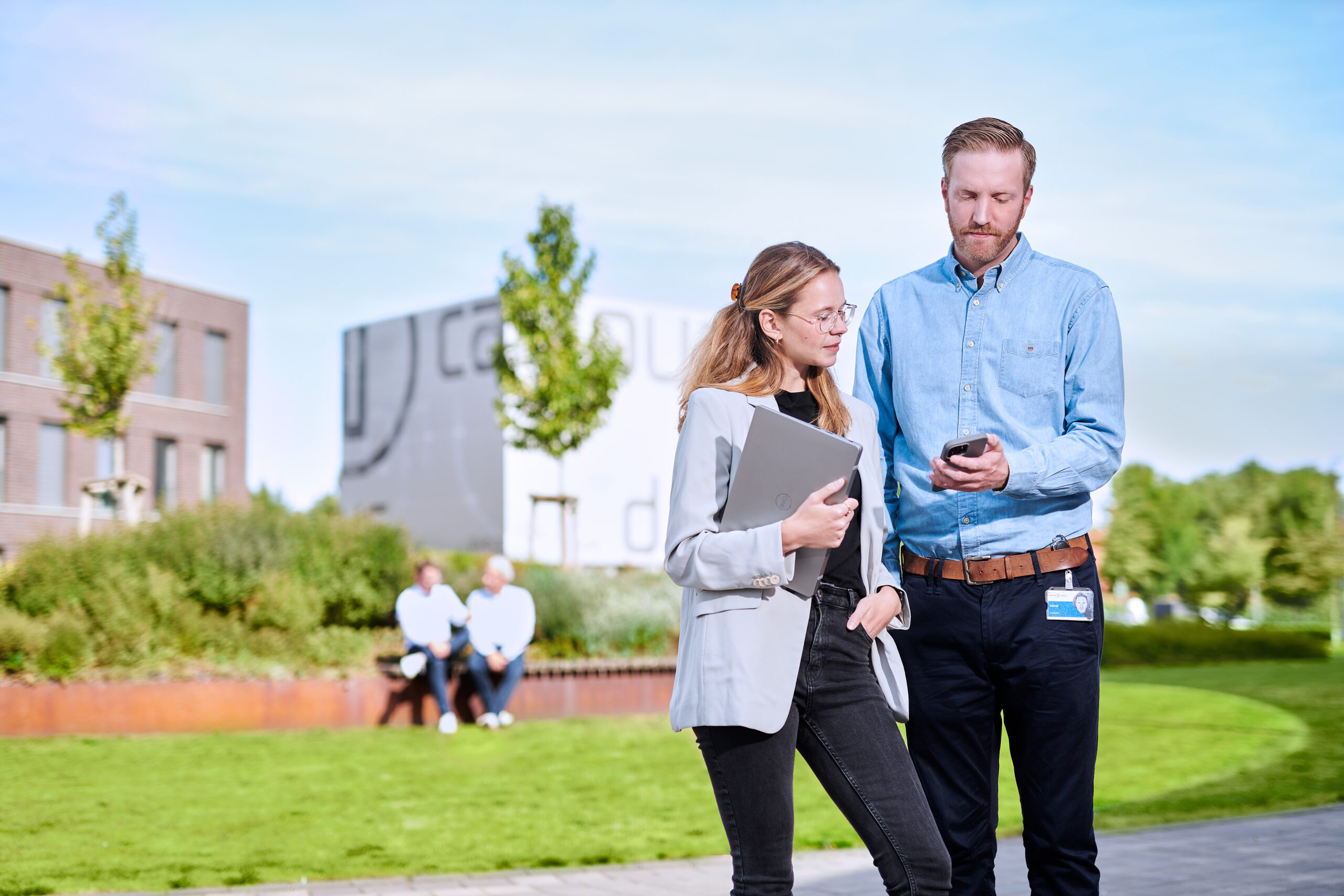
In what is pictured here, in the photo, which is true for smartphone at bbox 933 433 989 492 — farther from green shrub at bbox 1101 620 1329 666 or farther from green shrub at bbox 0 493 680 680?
green shrub at bbox 1101 620 1329 666

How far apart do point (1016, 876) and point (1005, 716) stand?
2.75m

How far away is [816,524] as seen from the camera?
8.95ft

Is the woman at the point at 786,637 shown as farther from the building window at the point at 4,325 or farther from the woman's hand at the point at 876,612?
the building window at the point at 4,325

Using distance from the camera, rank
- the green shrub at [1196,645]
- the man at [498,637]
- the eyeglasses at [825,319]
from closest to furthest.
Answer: the eyeglasses at [825,319] < the man at [498,637] < the green shrub at [1196,645]

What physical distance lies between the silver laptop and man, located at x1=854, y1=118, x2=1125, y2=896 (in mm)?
550

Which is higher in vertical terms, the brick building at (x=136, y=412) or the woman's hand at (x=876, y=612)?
the brick building at (x=136, y=412)

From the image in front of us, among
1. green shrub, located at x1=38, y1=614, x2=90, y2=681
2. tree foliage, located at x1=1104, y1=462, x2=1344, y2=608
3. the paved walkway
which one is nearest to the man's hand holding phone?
the paved walkway

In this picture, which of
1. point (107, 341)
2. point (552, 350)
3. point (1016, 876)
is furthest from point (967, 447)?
point (552, 350)

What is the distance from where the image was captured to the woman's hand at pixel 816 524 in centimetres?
273

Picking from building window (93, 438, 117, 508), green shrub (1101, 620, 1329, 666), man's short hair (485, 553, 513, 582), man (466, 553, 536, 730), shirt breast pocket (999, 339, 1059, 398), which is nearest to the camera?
shirt breast pocket (999, 339, 1059, 398)

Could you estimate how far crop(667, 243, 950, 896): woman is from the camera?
2748mm

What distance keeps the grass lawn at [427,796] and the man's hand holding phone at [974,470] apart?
384 cm

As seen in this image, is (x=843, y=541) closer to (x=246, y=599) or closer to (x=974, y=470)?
(x=974, y=470)

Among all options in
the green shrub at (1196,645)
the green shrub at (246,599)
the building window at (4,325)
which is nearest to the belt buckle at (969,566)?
the green shrub at (246,599)
